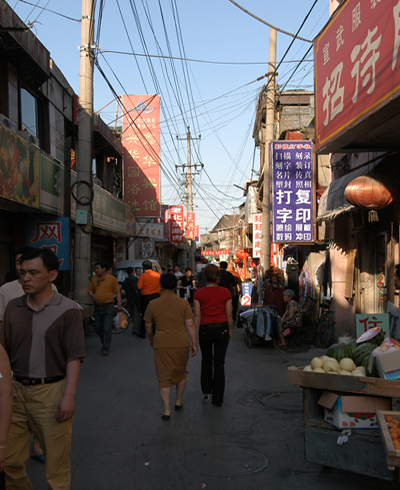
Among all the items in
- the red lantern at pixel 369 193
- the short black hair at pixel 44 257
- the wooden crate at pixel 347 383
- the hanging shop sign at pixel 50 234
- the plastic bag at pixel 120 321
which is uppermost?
the red lantern at pixel 369 193

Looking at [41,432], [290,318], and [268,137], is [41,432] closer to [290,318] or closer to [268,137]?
[290,318]

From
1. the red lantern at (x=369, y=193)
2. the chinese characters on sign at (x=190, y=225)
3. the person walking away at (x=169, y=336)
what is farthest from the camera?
the chinese characters on sign at (x=190, y=225)

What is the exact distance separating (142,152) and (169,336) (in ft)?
51.1

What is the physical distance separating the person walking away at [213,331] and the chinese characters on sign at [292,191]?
6.35 m

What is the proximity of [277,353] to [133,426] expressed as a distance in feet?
17.2

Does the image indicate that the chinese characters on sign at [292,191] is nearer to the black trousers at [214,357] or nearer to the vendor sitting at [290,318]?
the vendor sitting at [290,318]

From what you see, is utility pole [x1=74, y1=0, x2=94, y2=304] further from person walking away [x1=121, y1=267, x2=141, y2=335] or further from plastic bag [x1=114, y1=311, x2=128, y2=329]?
person walking away [x1=121, y1=267, x2=141, y2=335]

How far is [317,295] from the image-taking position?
13789 millimetres

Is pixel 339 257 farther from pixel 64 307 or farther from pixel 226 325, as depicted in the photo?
pixel 64 307

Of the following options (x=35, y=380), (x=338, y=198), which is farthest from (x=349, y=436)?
(x=338, y=198)

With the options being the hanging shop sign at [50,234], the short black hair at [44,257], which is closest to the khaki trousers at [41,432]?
the short black hair at [44,257]

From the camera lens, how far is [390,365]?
150 inches

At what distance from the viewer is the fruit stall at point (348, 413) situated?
379cm

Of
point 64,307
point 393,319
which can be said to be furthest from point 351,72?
point 64,307
